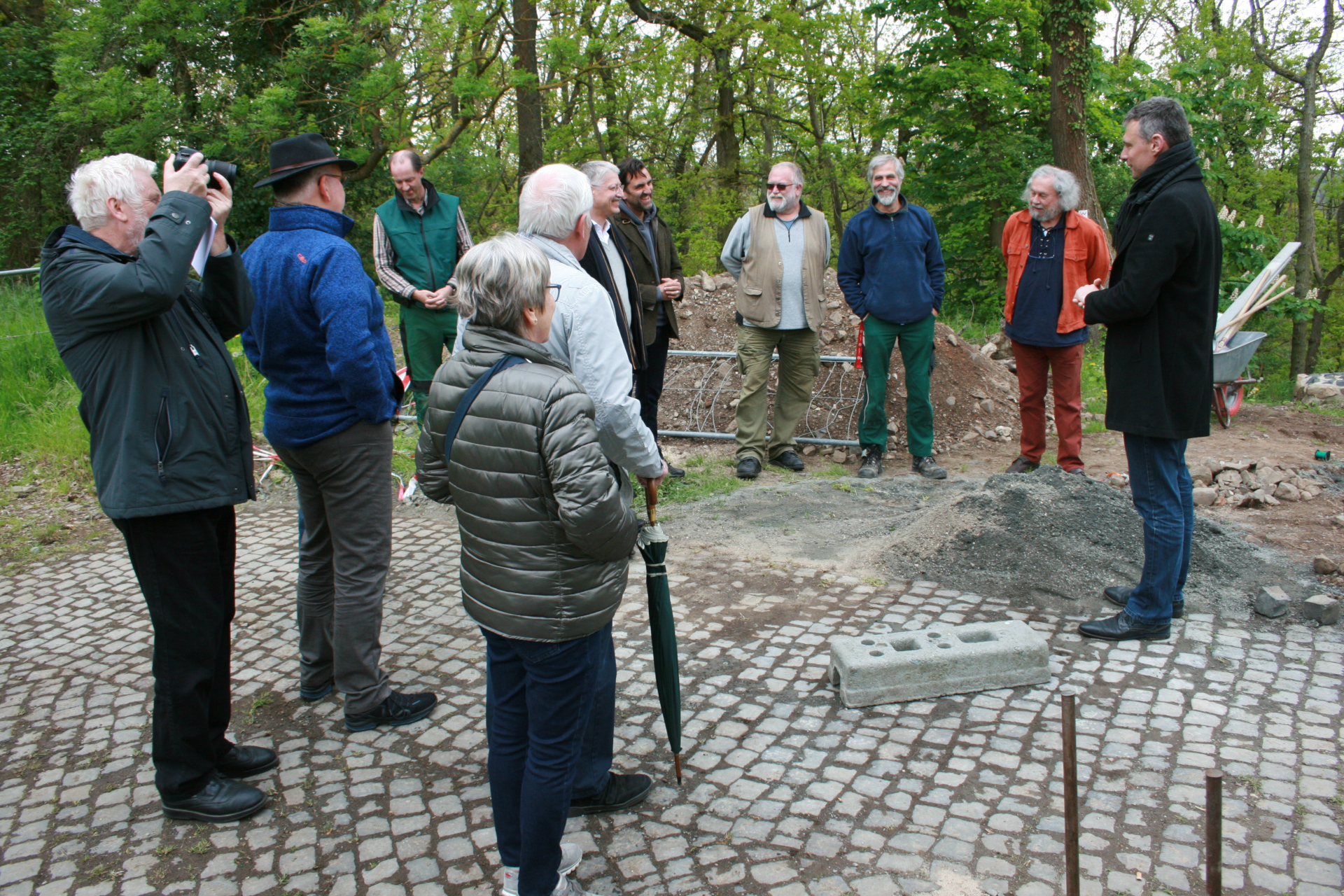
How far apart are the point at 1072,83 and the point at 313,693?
39.3 ft

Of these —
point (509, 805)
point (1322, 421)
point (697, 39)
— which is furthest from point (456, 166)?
point (509, 805)

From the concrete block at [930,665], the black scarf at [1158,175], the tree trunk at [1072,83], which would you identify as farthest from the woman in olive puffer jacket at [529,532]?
the tree trunk at [1072,83]

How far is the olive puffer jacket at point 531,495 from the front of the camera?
2.27m

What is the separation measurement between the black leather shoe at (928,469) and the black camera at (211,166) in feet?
16.8

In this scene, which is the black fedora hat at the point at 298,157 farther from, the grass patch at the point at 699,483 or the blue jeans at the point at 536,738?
the grass patch at the point at 699,483

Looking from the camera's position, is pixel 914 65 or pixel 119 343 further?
pixel 914 65

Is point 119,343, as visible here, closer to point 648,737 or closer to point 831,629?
point 648,737

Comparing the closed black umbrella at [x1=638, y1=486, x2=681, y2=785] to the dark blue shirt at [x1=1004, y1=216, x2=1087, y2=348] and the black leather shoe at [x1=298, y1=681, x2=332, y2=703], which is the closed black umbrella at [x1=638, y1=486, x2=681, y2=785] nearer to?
the black leather shoe at [x1=298, y1=681, x2=332, y2=703]

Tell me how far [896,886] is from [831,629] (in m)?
1.80

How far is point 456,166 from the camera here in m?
21.7

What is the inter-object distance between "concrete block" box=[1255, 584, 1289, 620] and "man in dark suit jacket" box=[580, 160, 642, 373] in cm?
316

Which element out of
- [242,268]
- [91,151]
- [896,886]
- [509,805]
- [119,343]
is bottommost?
[896,886]

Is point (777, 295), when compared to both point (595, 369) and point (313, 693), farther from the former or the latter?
point (313, 693)

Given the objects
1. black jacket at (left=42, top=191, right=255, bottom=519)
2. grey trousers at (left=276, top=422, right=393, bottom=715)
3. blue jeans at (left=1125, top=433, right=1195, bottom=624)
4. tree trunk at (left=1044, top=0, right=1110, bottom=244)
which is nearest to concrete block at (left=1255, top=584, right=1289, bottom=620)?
blue jeans at (left=1125, top=433, right=1195, bottom=624)
